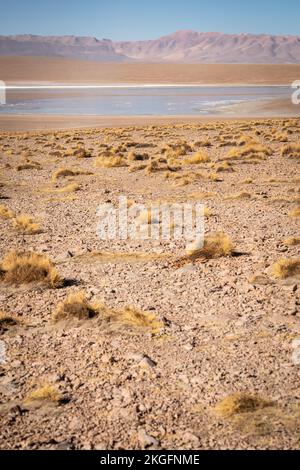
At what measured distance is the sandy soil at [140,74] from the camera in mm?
118188

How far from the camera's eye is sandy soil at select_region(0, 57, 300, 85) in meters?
118

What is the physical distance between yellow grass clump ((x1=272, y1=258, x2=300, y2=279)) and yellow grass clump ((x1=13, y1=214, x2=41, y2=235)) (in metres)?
4.88

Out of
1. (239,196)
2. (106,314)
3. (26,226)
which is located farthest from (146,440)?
(239,196)

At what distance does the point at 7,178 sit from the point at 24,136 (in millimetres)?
15253

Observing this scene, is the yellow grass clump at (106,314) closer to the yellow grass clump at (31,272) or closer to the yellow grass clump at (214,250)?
the yellow grass clump at (31,272)

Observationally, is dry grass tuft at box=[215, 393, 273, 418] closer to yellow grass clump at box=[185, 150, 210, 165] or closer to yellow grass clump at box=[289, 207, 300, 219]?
yellow grass clump at box=[289, 207, 300, 219]

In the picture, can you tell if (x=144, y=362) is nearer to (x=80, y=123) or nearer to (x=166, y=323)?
(x=166, y=323)

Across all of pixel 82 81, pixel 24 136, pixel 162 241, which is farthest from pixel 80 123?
pixel 82 81

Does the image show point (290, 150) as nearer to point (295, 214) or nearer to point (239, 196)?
point (239, 196)

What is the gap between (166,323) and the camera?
546cm

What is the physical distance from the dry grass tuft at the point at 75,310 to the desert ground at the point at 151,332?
1cm

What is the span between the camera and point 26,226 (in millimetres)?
9758

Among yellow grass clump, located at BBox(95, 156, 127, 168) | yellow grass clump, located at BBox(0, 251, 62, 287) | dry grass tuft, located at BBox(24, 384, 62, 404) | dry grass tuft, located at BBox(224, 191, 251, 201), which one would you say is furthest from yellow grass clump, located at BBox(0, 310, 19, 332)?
yellow grass clump, located at BBox(95, 156, 127, 168)

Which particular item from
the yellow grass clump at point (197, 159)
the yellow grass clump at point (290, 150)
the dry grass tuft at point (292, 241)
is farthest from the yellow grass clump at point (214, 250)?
the yellow grass clump at point (290, 150)
